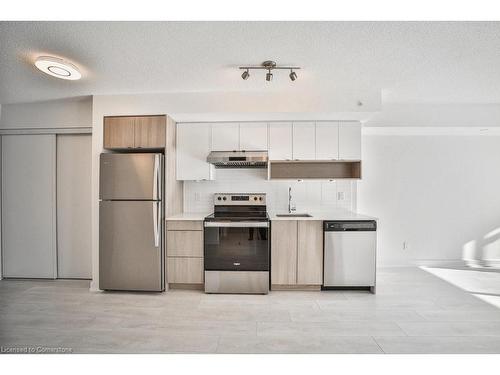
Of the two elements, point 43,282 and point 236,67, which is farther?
point 43,282

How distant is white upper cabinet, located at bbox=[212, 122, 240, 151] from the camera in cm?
350

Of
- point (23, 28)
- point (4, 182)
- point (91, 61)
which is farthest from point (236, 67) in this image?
point (4, 182)

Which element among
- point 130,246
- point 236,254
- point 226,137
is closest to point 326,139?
point 226,137

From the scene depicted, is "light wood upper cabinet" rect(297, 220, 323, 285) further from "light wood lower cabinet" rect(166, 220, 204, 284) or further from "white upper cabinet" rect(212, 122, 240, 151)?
"white upper cabinet" rect(212, 122, 240, 151)

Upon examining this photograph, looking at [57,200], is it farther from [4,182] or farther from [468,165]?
[468,165]

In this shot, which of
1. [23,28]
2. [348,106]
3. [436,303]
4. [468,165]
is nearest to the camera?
[23,28]

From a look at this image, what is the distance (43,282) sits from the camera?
11.6ft

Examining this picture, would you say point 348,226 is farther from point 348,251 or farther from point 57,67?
point 57,67

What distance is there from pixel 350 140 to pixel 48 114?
3956mm

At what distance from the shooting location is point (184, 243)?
3.22m

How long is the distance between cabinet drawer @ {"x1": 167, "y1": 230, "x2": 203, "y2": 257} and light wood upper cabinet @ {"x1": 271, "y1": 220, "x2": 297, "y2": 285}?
34.3 inches

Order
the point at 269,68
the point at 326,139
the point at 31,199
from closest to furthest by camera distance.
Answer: the point at 269,68 → the point at 326,139 → the point at 31,199

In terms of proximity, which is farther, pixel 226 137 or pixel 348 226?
pixel 226 137

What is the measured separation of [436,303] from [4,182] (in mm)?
5470
